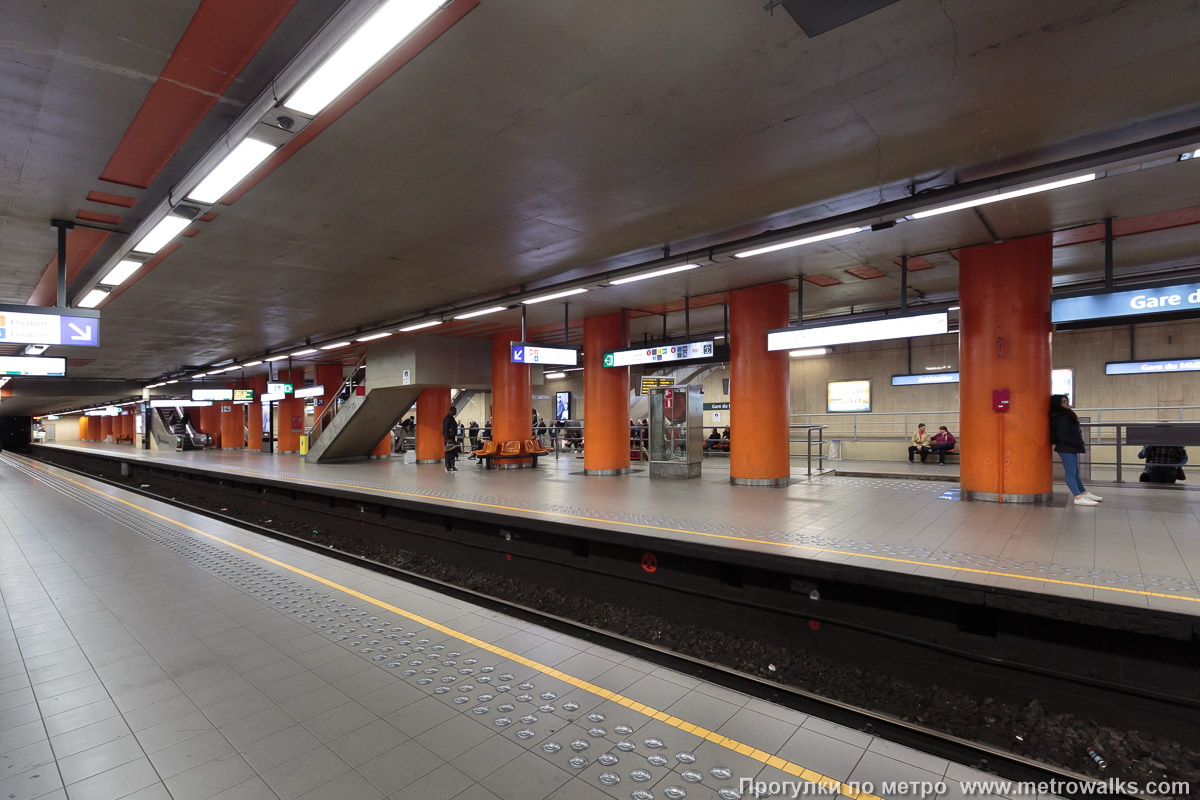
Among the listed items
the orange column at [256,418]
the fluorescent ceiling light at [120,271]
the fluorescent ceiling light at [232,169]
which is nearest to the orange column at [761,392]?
the fluorescent ceiling light at [232,169]

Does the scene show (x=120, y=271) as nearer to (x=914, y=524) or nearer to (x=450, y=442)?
(x=450, y=442)

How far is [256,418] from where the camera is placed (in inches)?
1043

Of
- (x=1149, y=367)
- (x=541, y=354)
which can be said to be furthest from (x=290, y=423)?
(x=1149, y=367)

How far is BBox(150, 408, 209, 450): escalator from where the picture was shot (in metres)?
30.3

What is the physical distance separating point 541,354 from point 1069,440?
27.4 ft

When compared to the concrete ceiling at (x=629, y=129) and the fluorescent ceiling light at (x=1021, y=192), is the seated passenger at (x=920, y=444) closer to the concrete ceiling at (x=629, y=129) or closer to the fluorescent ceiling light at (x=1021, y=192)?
the concrete ceiling at (x=629, y=129)

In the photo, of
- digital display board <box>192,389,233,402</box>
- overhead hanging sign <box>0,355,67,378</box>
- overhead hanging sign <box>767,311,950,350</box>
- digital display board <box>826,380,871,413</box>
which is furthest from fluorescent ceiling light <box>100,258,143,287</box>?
digital display board <box>826,380,871,413</box>

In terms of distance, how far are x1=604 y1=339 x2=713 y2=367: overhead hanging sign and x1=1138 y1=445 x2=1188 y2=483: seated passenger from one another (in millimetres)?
7304

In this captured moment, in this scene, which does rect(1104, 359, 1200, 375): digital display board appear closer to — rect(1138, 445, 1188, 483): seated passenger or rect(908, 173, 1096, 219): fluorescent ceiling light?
rect(1138, 445, 1188, 483): seated passenger

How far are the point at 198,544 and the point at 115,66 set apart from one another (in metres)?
5.79

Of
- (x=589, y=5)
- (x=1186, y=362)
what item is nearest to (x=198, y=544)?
(x=589, y=5)

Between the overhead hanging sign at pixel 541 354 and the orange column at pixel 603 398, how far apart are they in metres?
0.81

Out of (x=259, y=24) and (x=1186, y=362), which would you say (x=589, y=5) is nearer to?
(x=259, y=24)

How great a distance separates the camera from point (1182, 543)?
5238 mm
